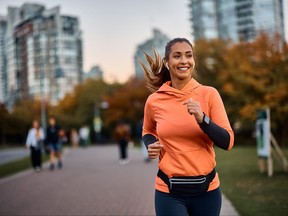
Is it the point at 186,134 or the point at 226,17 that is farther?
the point at 226,17

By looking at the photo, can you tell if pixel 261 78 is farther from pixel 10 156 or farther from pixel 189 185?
pixel 189 185

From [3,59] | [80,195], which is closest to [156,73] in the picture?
→ [80,195]

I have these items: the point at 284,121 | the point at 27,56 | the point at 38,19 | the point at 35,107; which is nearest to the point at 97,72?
the point at 35,107

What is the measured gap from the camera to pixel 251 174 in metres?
11.9

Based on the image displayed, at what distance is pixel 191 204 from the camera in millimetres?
2805

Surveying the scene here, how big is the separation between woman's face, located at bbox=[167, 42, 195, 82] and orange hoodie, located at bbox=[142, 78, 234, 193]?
0.29ft

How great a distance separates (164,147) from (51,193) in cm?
746

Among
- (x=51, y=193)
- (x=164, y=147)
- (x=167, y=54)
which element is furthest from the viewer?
(x=51, y=193)

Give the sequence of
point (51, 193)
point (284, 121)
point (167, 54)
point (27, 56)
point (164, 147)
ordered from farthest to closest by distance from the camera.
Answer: point (27, 56)
point (284, 121)
point (51, 193)
point (167, 54)
point (164, 147)

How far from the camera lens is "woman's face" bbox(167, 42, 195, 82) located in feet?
9.69

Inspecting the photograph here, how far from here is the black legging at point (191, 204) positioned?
2.78 meters

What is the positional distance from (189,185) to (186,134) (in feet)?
1.09

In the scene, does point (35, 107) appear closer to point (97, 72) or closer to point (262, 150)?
point (97, 72)

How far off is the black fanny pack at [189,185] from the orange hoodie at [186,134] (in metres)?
0.03
